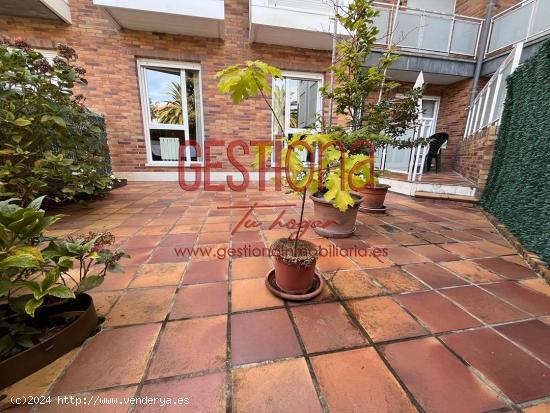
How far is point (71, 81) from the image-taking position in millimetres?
2451

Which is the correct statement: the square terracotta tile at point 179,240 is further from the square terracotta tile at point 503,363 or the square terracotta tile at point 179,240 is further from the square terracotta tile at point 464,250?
the square terracotta tile at point 464,250

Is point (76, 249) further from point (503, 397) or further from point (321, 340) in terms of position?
point (503, 397)

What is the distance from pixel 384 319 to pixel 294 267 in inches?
19.7

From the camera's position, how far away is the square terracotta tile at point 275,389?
76 cm

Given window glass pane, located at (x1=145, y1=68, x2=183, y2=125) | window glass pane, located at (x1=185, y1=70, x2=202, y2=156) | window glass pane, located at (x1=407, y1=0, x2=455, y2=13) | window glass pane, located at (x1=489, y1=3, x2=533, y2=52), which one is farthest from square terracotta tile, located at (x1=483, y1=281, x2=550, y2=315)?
window glass pane, located at (x1=407, y1=0, x2=455, y2=13)

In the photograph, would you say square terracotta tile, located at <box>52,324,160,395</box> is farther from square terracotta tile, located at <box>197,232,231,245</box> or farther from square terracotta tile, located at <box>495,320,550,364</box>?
square terracotta tile, located at <box>495,320,550,364</box>

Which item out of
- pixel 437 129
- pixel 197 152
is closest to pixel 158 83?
pixel 197 152

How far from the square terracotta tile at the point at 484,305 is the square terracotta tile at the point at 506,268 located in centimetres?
40

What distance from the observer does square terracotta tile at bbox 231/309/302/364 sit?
3.11 ft

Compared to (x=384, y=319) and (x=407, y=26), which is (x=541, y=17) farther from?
(x=384, y=319)

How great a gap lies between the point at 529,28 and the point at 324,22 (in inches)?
164

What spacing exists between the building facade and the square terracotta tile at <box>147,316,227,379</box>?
328cm

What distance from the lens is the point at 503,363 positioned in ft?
3.08

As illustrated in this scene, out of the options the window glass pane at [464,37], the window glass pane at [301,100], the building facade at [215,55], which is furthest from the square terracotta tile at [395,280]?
the window glass pane at [464,37]
